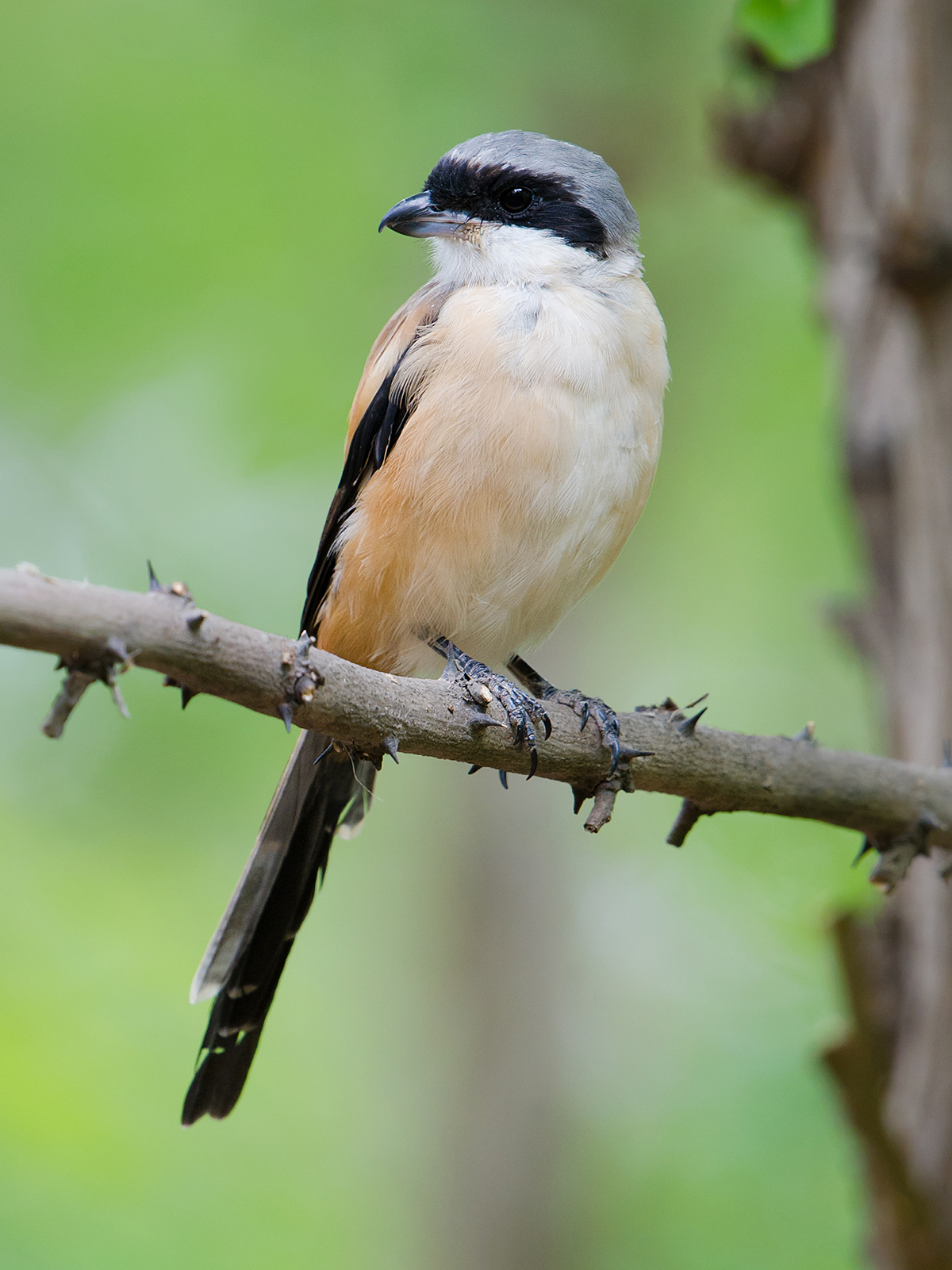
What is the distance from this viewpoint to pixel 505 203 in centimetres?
417

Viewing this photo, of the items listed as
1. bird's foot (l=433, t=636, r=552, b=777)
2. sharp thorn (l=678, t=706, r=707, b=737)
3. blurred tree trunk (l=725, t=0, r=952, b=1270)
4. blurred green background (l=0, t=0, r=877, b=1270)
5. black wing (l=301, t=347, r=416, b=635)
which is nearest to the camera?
bird's foot (l=433, t=636, r=552, b=777)

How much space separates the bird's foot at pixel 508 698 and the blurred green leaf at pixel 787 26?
185cm

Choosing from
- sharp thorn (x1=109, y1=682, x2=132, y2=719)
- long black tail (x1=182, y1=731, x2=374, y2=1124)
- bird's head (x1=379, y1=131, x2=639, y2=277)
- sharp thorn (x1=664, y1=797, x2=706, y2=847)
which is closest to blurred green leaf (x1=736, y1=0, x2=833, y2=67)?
bird's head (x1=379, y1=131, x2=639, y2=277)

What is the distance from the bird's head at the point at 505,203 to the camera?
13.5 feet

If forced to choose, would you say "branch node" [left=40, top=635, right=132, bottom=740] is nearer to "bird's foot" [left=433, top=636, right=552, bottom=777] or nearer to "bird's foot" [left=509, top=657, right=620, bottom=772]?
"bird's foot" [left=433, top=636, right=552, bottom=777]

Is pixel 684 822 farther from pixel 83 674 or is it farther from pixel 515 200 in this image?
pixel 515 200

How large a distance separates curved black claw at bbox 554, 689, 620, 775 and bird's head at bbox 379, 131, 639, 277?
1681mm

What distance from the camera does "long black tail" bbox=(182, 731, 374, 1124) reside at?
3545 millimetres

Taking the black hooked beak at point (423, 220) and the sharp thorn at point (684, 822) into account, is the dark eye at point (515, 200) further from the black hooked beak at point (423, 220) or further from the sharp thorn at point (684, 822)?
the sharp thorn at point (684, 822)

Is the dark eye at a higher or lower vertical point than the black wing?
higher

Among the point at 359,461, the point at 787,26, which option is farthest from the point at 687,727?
the point at 787,26

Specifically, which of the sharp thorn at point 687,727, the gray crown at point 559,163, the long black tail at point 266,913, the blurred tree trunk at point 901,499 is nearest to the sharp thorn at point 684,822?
the sharp thorn at point 687,727

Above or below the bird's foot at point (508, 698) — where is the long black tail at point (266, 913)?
below

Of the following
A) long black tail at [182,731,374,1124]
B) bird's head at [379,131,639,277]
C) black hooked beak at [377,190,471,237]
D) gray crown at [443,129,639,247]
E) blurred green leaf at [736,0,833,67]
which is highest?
gray crown at [443,129,639,247]
